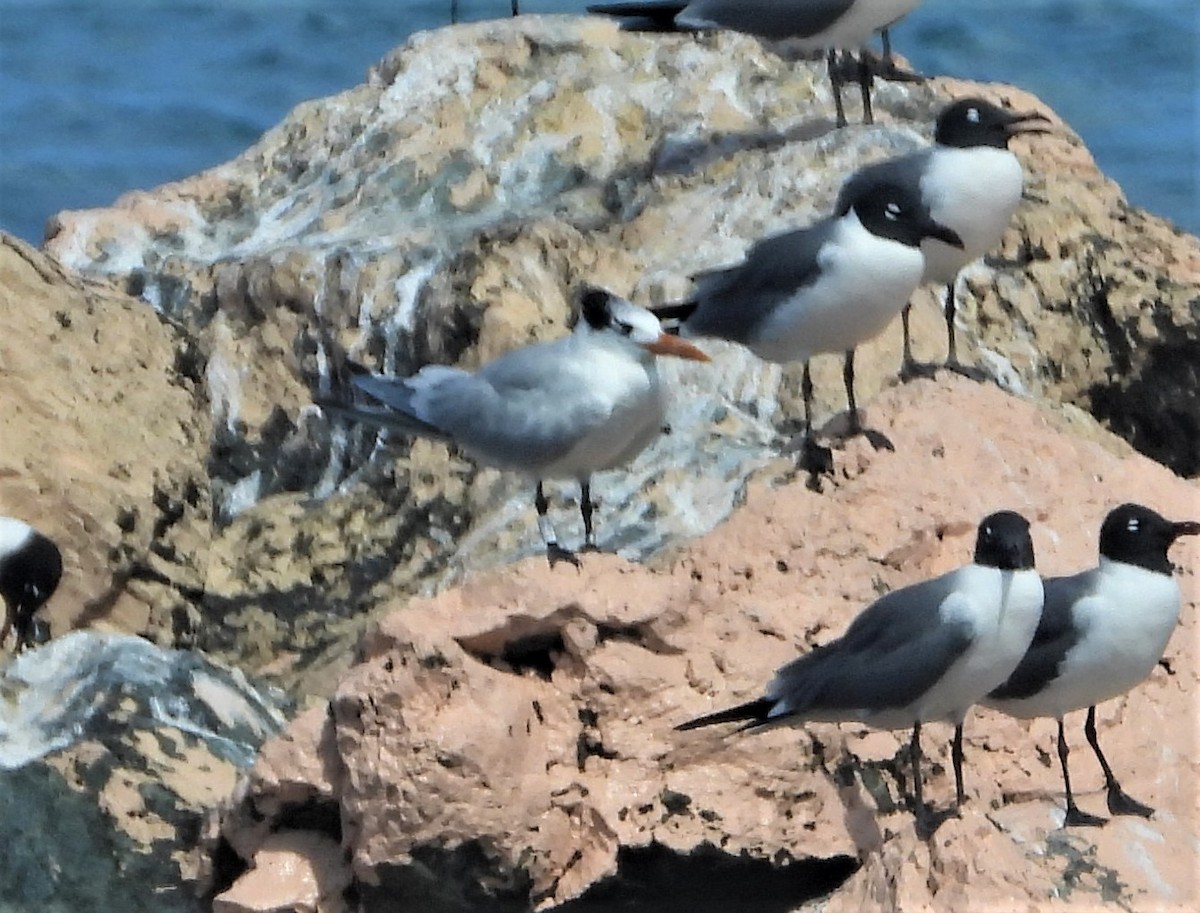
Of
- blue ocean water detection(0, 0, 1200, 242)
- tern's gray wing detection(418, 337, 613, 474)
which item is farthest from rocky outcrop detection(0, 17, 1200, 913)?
blue ocean water detection(0, 0, 1200, 242)

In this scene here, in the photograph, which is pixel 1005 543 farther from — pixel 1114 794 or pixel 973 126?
pixel 973 126

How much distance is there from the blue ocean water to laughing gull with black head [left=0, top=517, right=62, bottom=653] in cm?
835

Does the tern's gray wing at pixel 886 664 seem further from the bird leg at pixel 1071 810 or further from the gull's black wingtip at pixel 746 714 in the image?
the bird leg at pixel 1071 810

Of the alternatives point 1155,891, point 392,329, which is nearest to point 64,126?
point 392,329

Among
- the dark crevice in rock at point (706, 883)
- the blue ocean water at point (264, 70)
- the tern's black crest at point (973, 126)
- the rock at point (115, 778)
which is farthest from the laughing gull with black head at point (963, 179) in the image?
the blue ocean water at point (264, 70)

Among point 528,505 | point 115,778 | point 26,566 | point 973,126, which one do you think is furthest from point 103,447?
point 973,126

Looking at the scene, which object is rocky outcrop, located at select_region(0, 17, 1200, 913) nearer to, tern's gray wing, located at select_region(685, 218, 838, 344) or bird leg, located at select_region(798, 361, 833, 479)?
bird leg, located at select_region(798, 361, 833, 479)

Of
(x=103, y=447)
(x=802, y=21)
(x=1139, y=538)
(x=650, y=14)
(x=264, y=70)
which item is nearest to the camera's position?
(x=1139, y=538)

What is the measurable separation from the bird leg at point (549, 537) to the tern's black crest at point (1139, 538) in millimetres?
1197

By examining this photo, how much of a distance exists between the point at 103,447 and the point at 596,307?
259 cm

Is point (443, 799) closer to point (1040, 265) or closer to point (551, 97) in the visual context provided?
point (1040, 265)

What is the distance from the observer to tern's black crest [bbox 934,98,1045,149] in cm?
586

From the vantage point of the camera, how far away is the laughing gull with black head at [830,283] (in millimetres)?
5234

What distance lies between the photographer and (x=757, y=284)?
17.7 feet
